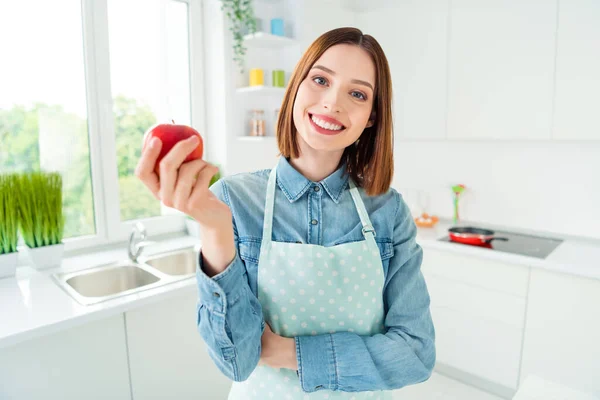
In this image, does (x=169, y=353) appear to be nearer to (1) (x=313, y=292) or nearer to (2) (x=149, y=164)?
(1) (x=313, y=292)

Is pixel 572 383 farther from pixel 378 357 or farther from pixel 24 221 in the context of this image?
pixel 24 221

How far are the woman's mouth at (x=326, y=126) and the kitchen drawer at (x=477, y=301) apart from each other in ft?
5.65

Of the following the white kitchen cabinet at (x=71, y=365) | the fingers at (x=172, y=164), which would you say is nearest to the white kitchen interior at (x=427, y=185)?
the white kitchen cabinet at (x=71, y=365)

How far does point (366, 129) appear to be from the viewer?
97cm

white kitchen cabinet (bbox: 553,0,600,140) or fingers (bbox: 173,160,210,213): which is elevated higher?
white kitchen cabinet (bbox: 553,0,600,140)

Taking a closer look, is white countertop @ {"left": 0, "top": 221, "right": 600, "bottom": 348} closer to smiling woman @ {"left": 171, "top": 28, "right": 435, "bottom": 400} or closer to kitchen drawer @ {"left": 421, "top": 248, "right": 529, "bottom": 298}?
kitchen drawer @ {"left": 421, "top": 248, "right": 529, "bottom": 298}

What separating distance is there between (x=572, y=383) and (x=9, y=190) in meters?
2.63

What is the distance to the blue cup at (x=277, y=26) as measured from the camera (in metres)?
2.50

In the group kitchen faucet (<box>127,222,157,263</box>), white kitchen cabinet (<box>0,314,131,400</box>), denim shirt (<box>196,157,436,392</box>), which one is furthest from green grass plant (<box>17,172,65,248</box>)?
denim shirt (<box>196,157,436,392</box>)

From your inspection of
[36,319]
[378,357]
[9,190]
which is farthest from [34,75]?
[378,357]

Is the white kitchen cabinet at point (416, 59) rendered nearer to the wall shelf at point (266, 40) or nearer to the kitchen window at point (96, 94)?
the wall shelf at point (266, 40)

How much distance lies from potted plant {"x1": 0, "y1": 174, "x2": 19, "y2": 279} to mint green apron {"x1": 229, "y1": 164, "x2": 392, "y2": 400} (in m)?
1.38

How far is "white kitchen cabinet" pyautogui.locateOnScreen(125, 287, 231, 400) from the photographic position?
163 cm

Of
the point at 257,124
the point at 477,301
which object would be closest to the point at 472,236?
the point at 477,301
